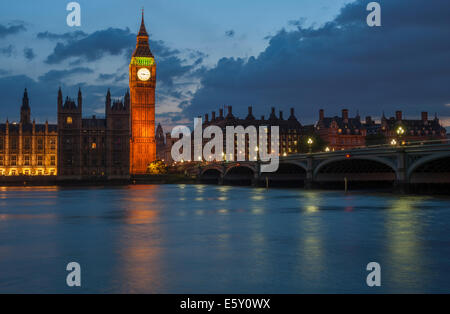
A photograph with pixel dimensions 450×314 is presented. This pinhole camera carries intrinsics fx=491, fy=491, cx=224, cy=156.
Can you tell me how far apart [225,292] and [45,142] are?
14180 centimetres

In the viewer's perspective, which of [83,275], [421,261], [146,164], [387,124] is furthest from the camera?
[146,164]

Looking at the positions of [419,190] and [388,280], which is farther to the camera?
[419,190]

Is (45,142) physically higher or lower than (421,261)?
higher

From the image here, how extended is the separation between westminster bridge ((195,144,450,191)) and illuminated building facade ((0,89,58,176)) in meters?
48.0

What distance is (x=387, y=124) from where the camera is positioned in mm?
157500

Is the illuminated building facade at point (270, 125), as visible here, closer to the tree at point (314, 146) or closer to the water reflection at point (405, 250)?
the tree at point (314, 146)

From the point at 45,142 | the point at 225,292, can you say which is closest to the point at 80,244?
the point at 225,292

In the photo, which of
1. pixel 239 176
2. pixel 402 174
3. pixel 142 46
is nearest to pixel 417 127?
pixel 239 176

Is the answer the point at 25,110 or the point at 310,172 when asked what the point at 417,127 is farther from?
the point at 25,110

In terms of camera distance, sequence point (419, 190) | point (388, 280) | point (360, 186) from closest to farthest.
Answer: point (388, 280), point (419, 190), point (360, 186)

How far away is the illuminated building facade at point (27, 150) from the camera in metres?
140

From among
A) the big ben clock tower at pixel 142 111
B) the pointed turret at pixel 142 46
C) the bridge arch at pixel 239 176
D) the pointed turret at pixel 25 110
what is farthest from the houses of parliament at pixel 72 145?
the pointed turret at pixel 142 46

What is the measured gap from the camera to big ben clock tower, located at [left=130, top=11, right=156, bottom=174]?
171375 mm
